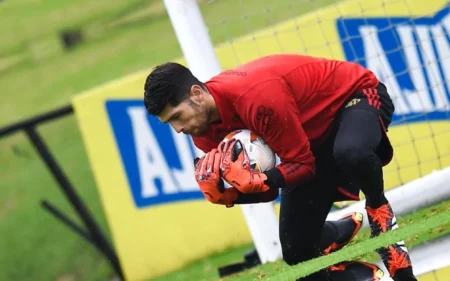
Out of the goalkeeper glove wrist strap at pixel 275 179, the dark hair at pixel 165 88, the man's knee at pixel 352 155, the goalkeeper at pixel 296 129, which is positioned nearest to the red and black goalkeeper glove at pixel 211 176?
the goalkeeper at pixel 296 129

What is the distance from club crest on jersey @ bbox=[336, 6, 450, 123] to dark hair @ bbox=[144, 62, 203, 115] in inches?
137

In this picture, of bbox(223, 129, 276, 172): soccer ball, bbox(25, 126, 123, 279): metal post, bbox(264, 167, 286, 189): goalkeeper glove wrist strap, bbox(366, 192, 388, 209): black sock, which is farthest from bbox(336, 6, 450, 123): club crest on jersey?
bbox(264, 167, 286, 189): goalkeeper glove wrist strap

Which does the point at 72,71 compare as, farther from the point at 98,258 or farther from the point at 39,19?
the point at 98,258

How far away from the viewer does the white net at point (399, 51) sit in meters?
8.97

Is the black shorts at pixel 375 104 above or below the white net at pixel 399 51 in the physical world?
above

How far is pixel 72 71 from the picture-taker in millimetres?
22062

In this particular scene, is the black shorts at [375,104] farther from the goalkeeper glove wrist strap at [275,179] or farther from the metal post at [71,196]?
the metal post at [71,196]

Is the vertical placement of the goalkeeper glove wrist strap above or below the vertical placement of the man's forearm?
above

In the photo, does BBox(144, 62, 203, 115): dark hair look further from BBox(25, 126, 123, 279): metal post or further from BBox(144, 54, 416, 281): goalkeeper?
BBox(25, 126, 123, 279): metal post

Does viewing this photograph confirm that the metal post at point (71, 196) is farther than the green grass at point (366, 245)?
Yes

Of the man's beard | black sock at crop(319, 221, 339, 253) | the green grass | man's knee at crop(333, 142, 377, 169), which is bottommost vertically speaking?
the green grass

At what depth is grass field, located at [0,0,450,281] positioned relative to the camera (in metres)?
13.8

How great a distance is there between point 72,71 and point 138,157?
1263 centimetres

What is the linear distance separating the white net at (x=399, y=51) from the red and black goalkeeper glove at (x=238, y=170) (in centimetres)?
328
